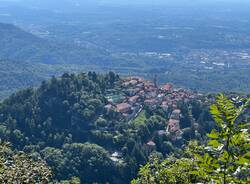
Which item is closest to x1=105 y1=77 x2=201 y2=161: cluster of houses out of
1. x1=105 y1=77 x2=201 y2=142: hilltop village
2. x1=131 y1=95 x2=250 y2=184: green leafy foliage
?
x1=105 y1=77 x2=201 y2=142: hilltop village

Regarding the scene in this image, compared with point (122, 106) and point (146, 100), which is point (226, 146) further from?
point (146, 100)

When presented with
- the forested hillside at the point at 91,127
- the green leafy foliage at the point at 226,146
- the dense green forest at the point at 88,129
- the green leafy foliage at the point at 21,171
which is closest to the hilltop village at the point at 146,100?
the forested hillside at the point at 91,127

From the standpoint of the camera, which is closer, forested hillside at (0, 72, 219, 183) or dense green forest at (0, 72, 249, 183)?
dense green forest at (0, 72, 249, 183)

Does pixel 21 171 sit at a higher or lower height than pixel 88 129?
higher

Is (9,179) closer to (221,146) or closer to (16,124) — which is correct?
(221,146)

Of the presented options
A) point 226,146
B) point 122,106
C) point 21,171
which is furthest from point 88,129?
point 226,146

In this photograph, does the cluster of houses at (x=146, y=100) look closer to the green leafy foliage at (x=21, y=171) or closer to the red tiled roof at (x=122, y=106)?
the red tiled roof at (x=122, y=106)

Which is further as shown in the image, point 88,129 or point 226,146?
point 88,129

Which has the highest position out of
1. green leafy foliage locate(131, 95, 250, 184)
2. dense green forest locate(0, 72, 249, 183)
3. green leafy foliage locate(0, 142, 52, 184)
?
green leafy foliage locate(131, 95, 250, 184)

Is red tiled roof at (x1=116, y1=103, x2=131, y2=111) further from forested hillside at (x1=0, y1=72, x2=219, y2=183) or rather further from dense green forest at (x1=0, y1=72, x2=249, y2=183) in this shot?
dense green forest at (x1=0, y1=72, x2=249, y2=183)
